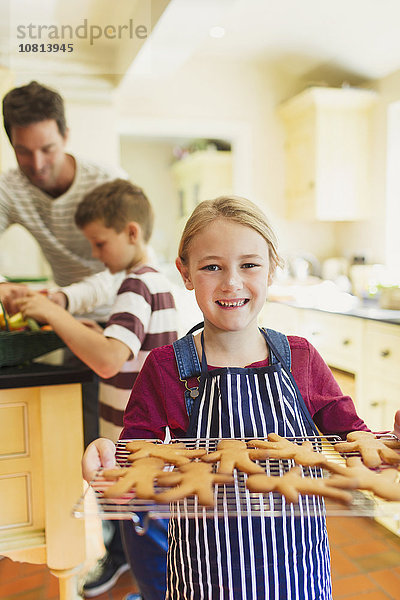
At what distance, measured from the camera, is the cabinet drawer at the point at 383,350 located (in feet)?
6.28

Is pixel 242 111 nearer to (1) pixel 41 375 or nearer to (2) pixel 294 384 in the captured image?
(1) pixel 41 375

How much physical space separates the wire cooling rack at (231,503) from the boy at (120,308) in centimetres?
35

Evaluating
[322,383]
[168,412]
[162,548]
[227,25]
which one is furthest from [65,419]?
[227,25]

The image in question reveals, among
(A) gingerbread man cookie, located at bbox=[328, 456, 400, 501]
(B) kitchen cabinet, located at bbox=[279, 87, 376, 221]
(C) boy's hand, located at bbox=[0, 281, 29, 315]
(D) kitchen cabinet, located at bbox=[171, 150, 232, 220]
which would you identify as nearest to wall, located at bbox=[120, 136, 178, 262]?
(D) kitchen cabinet, located at bbox=[171, 150, 232, 220]

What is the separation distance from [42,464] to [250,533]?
60 cm

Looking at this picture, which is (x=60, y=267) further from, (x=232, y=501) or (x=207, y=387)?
(x=232, y=501)

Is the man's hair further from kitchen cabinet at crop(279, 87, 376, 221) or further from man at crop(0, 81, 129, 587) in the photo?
kitchen cabinet at crop(279, 87, 376, 221)

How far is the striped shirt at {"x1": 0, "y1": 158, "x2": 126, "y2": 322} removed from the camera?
1453 millimetres

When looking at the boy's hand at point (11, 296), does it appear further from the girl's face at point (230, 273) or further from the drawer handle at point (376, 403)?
the drawer handle at point (376, 403)

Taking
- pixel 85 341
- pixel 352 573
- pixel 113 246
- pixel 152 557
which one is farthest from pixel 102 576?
pixel 113 246

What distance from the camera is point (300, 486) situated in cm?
56

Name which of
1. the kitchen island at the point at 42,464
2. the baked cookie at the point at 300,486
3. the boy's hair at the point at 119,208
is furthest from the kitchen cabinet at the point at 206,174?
the baked cookie at the point at 300,486

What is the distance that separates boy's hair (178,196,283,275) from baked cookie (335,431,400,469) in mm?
261

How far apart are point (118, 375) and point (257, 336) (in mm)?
464
